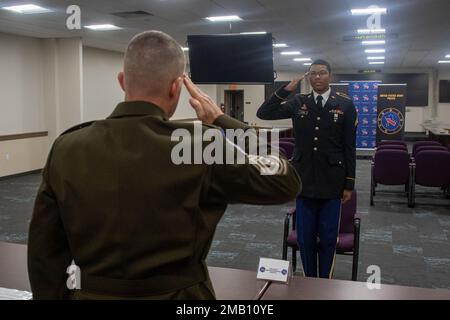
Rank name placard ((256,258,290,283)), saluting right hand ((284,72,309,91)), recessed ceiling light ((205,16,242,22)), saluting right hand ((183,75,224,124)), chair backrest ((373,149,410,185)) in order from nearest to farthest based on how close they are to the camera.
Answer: saluting right hand ((183,75,224,124)) → name placard ((256,258,290,283)) → saluting right hand ((284,72,309,91)) → chair backrest ((373,149,410,185)) → recessed ceiling light ((205,16,242,22))

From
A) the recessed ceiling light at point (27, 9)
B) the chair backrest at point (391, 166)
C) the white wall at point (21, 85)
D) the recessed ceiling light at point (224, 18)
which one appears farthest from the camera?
the white wall at point (21, 85)

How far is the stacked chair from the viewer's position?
20.8 feet

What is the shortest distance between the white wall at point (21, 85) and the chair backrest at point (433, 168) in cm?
721

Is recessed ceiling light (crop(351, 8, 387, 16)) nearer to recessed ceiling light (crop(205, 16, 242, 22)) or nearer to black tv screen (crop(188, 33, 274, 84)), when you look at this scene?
recessed ceiling light (crop(205, 16, 242, 22))

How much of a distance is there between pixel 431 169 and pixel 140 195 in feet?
20.3

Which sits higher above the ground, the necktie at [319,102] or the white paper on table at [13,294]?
the necktie at [319,102]

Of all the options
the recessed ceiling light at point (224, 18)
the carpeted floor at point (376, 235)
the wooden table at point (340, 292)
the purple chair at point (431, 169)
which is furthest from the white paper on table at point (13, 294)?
the recessed ceiling light at point (224, 18)

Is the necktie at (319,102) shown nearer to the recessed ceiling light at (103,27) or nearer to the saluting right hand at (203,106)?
the saluting right hand at (203,106)

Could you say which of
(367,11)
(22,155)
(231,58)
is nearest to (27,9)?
(22,155)

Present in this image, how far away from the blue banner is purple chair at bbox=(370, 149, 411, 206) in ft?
23.5

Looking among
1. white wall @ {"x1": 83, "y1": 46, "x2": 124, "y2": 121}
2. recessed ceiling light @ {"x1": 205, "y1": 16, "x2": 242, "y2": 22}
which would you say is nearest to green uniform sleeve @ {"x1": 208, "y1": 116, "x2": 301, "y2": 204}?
recessed ceiling light @ {"x1": 205, "y1": 16, "x2": 242, "y2": 22}

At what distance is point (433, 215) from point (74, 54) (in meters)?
7.24

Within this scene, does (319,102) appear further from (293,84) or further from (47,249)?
(47,249)

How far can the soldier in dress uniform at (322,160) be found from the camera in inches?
116
